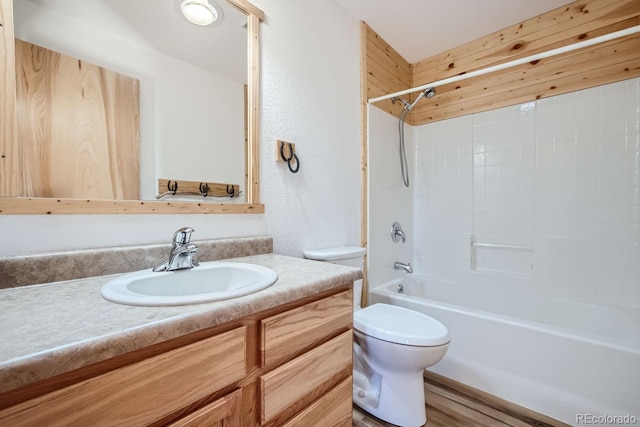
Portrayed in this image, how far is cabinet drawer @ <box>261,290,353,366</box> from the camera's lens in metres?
0.69

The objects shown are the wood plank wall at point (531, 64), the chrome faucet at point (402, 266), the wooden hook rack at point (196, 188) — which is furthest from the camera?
the chrome faucet at point (402, 266)

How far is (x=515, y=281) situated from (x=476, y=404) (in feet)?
3.27

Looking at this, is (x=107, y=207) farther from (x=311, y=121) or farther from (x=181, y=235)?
(x=311, y=121)

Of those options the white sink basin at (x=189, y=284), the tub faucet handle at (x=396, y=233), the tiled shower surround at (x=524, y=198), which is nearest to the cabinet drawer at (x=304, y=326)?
the white sink basin at (x=189, y=284)

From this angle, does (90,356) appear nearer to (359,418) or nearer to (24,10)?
(24,10)

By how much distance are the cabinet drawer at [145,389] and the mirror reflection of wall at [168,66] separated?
0.67 metres

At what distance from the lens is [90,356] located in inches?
16.8

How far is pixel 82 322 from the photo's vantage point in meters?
0.50

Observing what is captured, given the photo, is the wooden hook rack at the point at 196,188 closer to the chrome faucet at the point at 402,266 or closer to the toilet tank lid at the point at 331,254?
the toilet tank lid at the point at 331,254

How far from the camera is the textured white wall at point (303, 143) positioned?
1097mm

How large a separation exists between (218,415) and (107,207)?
72cm

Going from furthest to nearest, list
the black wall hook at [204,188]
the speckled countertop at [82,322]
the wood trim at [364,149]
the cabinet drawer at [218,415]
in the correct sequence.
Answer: the wood trim at [364,149] < the black wall hook at [204,188] < the cabinet drawer at [218,415] < the speckled countertop at [82,322]

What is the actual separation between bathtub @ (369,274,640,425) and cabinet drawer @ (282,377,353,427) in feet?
3.26

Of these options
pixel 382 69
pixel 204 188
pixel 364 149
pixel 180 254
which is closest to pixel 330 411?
pixel 180 254
